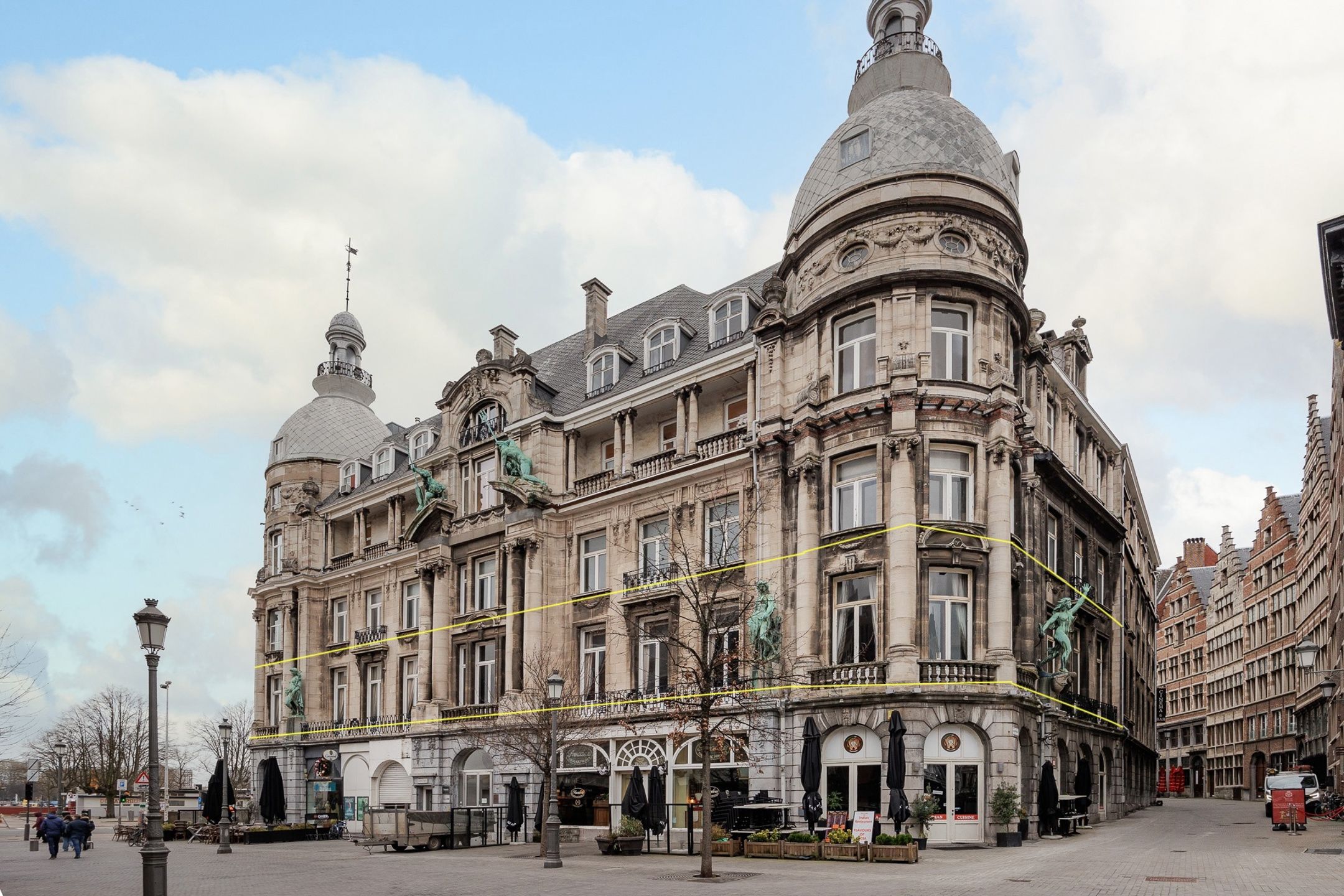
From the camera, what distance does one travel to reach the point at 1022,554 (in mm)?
36156

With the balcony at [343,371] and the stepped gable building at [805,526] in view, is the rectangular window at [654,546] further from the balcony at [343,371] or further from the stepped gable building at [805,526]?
the balcony at [343,371]

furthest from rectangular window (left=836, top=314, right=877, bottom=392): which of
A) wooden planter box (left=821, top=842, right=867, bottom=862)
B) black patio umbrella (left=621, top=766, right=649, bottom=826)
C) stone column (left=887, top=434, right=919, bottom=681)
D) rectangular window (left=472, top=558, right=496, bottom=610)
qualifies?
rectangular window (left=472, top=558, right=496, bottom=610)

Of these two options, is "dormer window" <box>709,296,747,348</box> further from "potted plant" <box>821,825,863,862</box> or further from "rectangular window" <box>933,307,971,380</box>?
"potted plant" <box>821,825,863,862</box>

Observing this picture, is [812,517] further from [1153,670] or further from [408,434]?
[1153,670]

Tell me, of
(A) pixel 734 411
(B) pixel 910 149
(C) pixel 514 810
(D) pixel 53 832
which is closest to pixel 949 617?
(A) pixel 734 411

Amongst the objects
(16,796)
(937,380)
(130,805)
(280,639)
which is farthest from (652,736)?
(16,796)

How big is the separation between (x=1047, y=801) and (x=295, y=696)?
121 feet

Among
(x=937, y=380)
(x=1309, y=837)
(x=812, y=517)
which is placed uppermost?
(x=937, y=380)

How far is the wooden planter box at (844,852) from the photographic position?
92.3ft

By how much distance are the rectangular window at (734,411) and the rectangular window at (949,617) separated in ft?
32.2

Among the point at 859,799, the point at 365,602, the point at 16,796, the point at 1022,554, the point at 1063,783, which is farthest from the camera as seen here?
the point at 16,796

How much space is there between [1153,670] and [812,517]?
4680cm

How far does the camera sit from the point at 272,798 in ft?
176

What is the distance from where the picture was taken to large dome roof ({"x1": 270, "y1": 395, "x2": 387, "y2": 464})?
6425 cm
